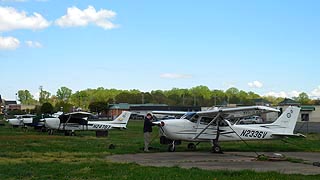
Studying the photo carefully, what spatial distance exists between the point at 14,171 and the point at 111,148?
9.23 m

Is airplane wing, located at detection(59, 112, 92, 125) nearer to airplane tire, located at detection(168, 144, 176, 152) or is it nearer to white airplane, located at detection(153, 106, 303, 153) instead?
white airplane, located at detection(153, 106, 303, 153)

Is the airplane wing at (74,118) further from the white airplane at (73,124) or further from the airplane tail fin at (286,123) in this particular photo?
the airplane tail fin at (286,123)

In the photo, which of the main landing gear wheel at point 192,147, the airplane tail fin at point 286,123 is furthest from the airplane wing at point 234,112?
the airplane tail fin at point 286,123

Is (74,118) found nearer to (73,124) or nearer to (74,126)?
(73,124)

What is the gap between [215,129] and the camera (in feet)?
73.2

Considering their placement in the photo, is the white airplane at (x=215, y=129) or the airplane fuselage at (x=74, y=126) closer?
the white airplane at (x=215, y=129)

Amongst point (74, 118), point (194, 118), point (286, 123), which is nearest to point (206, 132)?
point (194, 118)

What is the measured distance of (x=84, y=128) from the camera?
38750 millimetres

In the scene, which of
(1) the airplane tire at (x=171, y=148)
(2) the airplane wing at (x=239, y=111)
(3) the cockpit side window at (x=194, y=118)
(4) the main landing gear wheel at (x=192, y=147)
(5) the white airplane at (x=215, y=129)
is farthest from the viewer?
(4) the main landing gear wheel at (x=192, y=147)

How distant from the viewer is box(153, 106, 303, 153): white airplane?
21672mm

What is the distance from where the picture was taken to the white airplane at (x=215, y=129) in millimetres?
21672

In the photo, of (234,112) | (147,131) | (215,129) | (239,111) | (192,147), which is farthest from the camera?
(192,147)

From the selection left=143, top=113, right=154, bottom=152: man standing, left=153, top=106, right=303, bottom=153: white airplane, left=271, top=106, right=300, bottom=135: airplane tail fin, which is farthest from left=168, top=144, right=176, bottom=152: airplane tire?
left=271, top=106, right=300, bottom=135: airplane tail fin

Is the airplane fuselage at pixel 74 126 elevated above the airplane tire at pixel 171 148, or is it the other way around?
the airplane fuselage at pixel 74 126
